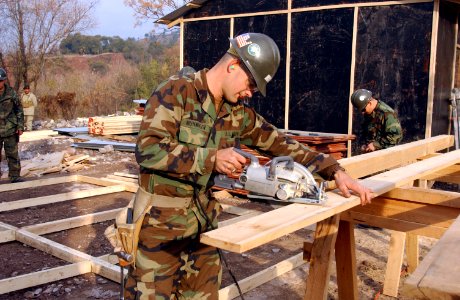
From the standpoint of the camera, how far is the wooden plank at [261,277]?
4.34 m

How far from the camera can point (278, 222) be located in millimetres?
2289

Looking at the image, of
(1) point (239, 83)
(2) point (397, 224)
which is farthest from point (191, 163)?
(2) point (397, 224)

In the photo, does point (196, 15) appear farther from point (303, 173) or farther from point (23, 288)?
point (303, 173)

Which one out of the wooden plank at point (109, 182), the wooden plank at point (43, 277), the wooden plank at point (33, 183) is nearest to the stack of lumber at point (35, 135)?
the wooden plank at point (33, 183)

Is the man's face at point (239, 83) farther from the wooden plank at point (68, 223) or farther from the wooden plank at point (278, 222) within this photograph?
the wooden plank at point (68, 223)

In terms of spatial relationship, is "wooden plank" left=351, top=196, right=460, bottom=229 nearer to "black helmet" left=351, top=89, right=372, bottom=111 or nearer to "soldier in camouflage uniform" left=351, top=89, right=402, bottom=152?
"soldier in camouflage uniform" left=351, top=89, right=402, bottom=152

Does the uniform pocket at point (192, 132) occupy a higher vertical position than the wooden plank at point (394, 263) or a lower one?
higher

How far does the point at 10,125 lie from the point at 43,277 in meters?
5.38

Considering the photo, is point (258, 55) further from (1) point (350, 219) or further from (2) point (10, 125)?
(2) point (10, 125)

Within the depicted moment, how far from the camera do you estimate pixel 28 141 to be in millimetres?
14297

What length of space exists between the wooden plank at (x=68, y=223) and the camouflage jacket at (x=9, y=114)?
3.51 metres

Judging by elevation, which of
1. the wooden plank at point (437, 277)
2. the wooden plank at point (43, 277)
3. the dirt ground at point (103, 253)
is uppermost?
the wooden plank at point (437, 277)

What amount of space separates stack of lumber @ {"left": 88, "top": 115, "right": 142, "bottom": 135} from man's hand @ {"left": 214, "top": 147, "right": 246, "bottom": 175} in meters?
13.4

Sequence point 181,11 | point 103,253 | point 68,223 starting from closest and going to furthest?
point 103,253
point 68,223
point 181,11
